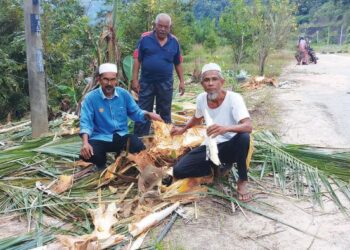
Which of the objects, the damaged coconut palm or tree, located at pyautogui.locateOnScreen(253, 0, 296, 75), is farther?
tree, located at pyautogui.locateOnScreen(253, 0, 296, 75)

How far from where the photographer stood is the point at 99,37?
6070mm

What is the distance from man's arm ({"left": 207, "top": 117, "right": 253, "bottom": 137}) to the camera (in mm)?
3393

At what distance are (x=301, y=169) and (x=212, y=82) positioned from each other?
1.33 meters

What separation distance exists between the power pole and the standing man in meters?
1.15

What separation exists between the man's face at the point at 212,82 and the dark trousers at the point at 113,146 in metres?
1.00

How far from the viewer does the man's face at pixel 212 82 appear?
357cm

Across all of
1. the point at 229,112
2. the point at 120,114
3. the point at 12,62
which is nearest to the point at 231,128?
the point at 229,112

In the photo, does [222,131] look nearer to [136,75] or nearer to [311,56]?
[136,75]

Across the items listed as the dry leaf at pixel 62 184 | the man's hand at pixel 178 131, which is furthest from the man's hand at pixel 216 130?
the dry leaf at pixel 62 184

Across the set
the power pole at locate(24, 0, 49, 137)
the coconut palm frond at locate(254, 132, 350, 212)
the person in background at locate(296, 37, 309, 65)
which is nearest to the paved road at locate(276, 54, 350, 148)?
the coconut palm frond at locate(254, 132, 350, 212)

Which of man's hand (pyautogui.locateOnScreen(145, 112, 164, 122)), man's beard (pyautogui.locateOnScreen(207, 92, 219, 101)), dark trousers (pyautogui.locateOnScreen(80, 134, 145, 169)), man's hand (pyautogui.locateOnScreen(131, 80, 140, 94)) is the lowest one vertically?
dark trousers (pyautogui.locateOnScreen(80, 134, 145, 169))

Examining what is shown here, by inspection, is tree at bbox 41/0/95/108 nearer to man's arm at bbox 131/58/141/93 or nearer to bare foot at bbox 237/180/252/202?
man's arm at bbox 131/58/141/93

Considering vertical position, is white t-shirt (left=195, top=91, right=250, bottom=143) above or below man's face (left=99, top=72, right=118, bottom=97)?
below

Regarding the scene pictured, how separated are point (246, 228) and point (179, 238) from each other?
1.72ft
